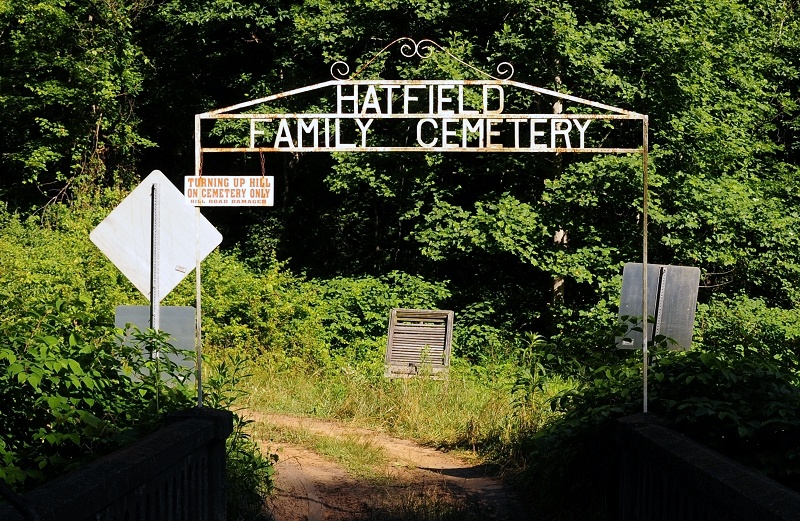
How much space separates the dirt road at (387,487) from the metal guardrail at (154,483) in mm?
1995

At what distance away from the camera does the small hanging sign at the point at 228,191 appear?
22.8ft

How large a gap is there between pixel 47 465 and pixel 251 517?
2.01 metres

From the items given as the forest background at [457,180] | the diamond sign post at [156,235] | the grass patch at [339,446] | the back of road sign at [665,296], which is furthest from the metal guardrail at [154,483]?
the forest background at [457,180]

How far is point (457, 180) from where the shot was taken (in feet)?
79.0

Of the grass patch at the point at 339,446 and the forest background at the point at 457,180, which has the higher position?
the forest background at the point at 457,180

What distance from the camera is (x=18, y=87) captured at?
24.9 m

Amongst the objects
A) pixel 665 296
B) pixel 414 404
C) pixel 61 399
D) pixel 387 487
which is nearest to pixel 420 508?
pixel 387 487

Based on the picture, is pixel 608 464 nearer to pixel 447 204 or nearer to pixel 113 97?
pixel 447 204

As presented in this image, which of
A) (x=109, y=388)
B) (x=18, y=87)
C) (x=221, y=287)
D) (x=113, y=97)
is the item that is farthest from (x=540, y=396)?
(x=18, y=87)

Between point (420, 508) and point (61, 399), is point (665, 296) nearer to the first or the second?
point (420, 508)

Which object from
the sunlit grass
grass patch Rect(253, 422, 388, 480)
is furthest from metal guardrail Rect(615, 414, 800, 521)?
the sunlit grass

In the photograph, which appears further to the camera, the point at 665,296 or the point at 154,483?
the point at 665,296

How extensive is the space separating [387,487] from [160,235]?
3.36m

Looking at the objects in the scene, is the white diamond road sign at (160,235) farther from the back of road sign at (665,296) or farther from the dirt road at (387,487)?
the back of road sign at (665,296)
